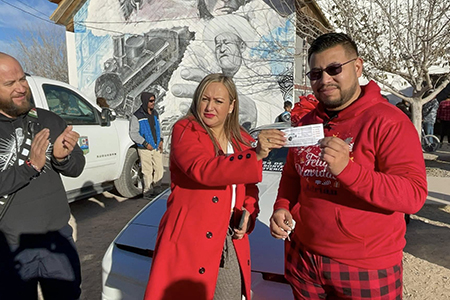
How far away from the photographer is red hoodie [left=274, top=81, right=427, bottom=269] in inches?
51.7

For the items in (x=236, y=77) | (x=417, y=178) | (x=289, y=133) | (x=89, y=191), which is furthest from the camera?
(x=236, y=77)

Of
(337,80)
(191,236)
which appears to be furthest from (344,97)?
(191,236)

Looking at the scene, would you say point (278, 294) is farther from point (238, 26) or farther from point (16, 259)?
point (238, 26)

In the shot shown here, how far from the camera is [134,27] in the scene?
455 inches

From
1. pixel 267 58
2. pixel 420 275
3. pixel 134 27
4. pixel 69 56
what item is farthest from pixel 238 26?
pixel 420 275

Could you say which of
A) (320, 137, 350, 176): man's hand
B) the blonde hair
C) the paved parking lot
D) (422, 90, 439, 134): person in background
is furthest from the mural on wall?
(320, 137, 350, 176): man's hand

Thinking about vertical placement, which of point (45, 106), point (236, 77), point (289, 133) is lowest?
point (289, 133)

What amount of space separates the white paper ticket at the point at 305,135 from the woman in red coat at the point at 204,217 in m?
0.18

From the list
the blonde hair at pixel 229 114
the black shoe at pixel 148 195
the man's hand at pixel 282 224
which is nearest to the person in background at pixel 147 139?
the black shoe at pixel 148 195

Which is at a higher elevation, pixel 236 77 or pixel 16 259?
pixel 236 77

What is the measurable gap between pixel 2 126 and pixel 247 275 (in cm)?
159

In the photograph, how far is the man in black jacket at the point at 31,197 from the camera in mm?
1830

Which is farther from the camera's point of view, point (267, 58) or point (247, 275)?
point (267, 58)

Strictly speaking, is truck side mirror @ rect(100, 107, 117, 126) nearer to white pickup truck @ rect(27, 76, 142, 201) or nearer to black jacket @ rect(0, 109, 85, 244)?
white pickup truck @ rect(27, 76, 142, 201)
